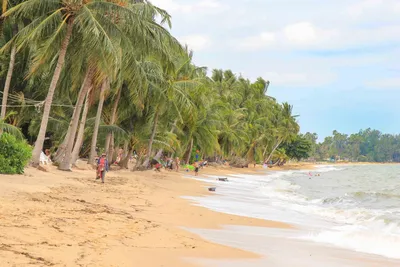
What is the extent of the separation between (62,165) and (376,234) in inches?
507

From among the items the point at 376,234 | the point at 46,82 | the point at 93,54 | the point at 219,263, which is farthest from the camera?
the point at 46,82

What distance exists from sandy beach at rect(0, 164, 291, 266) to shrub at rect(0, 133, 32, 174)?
113 centimetres

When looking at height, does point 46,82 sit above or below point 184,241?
above

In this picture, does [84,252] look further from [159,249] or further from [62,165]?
[62,165]

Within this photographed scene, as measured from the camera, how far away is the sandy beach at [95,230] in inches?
215

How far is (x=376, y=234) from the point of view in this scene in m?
9.82

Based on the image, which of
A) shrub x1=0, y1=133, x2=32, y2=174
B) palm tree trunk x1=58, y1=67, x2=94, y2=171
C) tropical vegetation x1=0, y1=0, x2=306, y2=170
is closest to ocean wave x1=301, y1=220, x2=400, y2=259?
shrub x1=0, y1=133, x2=32, y2=174

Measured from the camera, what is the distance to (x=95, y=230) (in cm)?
715

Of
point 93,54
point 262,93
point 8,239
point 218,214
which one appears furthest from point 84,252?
point 262,93

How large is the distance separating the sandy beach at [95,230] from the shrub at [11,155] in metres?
1.13

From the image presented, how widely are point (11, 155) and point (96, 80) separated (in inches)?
219

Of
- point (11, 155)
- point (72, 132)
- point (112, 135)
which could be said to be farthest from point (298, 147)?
point (11, 155)

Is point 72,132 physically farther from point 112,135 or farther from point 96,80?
point 112,135

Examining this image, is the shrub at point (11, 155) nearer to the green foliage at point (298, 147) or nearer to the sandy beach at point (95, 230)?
the sandy beach at point (95, 230)
